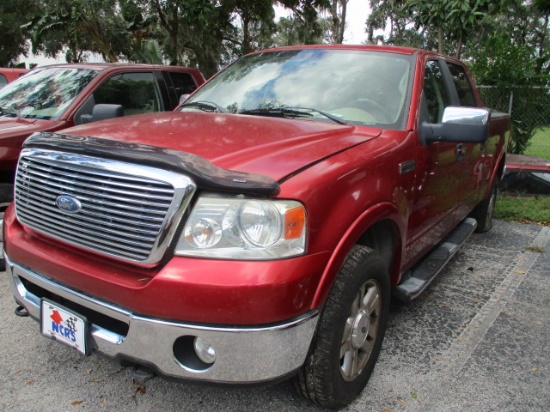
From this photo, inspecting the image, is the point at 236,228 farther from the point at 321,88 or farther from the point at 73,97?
the point at 73,97

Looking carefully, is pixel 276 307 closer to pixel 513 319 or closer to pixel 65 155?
pixel 65 155

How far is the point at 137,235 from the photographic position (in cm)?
189

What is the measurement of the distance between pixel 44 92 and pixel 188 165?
3938 millimetres

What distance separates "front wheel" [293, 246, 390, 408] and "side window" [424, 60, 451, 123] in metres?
1.41

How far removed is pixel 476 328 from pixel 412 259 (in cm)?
72

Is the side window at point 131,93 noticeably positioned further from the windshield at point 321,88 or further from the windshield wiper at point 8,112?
the windshield at point 321,88

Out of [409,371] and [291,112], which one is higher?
[291,112]

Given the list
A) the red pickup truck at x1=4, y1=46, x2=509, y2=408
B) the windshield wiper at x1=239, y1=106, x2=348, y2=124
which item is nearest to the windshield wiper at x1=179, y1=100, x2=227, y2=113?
the windshield wiper at x1=239, y1=106, x2=348, y2=124

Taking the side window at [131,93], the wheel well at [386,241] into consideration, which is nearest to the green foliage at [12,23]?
the side window at [131,93]

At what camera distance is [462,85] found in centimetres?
434

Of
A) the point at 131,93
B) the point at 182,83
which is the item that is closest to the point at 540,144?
the point at 182,83

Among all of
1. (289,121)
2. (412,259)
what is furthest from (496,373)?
(289,121)

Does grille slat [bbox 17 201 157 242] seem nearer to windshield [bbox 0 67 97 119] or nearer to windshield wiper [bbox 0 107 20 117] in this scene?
windshield [bbox 0 67 97 119]

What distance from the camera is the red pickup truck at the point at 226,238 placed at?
1.81 m
